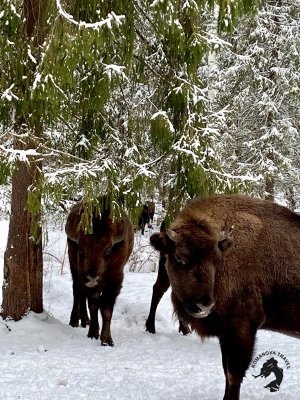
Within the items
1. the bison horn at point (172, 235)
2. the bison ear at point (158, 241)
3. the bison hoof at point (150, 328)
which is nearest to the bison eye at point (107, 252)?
the bison hoof at point (150, 328)

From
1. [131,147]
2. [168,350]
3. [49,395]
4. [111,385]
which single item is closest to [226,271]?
[111,385]

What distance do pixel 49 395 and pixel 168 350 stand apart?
2.35 m

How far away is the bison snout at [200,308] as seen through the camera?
15.0 feet

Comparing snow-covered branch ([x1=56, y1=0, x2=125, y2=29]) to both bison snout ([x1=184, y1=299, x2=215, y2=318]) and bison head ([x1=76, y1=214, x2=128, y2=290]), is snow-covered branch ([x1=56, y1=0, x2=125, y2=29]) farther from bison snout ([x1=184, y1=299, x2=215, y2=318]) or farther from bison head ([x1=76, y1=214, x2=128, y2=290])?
bison snout ([x1=184, y1=299, x2=215, y2=318])

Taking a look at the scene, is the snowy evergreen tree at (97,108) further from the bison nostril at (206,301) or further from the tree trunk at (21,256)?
the bison nostril at (206,301)

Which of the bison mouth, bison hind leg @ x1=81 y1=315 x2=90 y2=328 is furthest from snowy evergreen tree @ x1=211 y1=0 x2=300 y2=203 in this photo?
the bison mouth

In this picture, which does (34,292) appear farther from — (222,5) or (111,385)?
(222,5)

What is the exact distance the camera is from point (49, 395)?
5070 millimetres

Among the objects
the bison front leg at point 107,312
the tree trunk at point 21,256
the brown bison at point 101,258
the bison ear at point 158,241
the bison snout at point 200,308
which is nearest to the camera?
the bison snout at point 200,308

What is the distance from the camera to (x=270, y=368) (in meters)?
6.07

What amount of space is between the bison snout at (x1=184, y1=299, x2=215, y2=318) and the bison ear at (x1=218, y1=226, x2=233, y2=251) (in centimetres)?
58

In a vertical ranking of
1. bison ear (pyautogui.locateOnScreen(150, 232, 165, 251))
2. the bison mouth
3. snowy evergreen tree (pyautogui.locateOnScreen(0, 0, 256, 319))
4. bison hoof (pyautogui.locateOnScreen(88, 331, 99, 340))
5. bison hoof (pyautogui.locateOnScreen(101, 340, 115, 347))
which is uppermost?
snowy evergreen tree (pyautogui.locateOnScreen(0, 0, 256, 319))

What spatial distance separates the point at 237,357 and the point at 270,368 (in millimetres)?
1355

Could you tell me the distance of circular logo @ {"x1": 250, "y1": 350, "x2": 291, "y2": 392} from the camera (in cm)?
569
